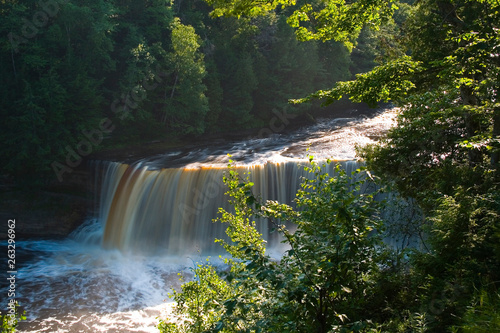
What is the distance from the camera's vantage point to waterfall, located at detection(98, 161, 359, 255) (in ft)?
55.5

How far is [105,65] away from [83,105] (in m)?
2.67

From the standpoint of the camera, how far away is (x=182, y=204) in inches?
666

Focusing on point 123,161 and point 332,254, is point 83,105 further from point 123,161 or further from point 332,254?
point 332,254

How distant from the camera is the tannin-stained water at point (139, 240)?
42.0ft

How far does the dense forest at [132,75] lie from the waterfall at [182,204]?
453 centimetres

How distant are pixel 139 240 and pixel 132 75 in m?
9.14

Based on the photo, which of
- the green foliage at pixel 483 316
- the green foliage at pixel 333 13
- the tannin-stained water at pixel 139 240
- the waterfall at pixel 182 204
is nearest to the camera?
the green foliage at pixel 483 316

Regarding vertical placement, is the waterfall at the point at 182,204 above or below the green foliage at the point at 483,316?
below

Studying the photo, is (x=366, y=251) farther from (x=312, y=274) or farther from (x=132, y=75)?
(x=132, y=75)

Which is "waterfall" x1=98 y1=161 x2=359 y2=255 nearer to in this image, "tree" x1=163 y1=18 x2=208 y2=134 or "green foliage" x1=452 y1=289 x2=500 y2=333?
"tree" x1=163 y1=18 x2=208 y2=134

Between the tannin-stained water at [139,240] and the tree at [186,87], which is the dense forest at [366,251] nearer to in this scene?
the tannin-stained water at [139,240]

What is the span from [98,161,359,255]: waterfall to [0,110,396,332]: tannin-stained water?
0.04 m

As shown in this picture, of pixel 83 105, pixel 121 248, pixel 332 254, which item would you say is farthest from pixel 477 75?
pixel 83 105

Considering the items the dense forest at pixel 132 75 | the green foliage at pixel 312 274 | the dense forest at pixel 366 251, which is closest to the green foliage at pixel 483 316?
the dense forest at pixel 366 251
